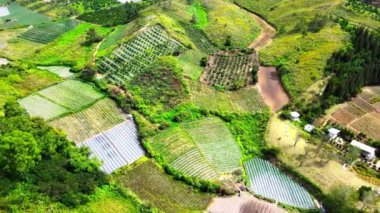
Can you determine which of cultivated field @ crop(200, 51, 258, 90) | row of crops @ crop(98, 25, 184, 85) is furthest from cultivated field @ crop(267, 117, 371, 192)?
row of crops @ crop(98, 25, 184, 85)

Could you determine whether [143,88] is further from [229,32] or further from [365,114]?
[365,114]

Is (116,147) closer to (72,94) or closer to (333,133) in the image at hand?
(72,94)

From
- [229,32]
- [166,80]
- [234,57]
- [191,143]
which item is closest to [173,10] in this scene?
[229,32]

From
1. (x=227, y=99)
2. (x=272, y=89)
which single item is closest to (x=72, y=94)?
(x=227, y=99)

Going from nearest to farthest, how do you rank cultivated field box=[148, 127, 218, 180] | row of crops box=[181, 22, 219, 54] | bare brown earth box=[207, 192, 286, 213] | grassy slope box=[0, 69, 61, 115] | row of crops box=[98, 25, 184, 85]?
bare brown earth box=[207, 192, 286, 213] → cultivated field box=[148, 127, 218, 180] → grassy slope box=[0, 69, 61, 115] → row of crops box=[98, 25, 184, 85] → row of crops box=[181, 22, 219, 54]

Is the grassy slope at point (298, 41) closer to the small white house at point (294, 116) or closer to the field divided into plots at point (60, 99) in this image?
the small white house at point (294, 116)

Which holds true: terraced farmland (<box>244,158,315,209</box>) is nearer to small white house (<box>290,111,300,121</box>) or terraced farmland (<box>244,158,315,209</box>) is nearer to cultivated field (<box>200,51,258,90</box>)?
small white house (<box>290,111,300,121</box>)
